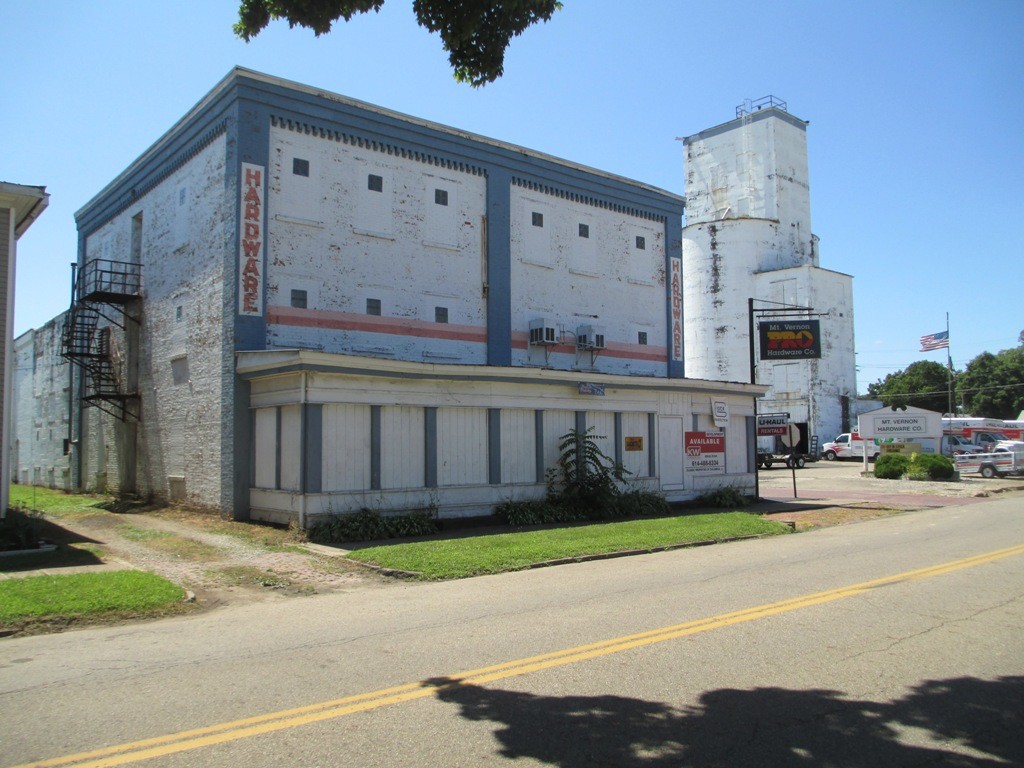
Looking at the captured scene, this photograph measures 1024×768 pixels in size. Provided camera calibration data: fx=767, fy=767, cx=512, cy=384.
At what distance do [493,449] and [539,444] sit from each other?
4.96 ft

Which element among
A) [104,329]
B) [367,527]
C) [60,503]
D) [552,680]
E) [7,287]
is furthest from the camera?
[104,329]

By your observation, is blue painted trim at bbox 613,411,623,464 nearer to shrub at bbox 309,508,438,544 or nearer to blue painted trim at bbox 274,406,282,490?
shrub at bbox 309,508,438,544

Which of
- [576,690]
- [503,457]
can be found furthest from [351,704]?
[503,457]

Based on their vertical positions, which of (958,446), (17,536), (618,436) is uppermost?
(618,436)

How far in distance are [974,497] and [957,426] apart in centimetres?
2663

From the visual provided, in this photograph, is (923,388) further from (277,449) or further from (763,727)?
(763,727)

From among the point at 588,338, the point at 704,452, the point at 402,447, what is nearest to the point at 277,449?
the point at 402,447

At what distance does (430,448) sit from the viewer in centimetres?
1759

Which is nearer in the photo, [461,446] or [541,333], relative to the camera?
[461,446]

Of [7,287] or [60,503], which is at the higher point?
[7,287]

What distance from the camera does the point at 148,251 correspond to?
77.8 ft

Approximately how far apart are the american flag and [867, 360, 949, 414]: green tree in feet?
113

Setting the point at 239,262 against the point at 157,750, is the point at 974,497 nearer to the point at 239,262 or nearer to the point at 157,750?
the point at 239,262

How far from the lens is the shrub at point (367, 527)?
1517 cm
